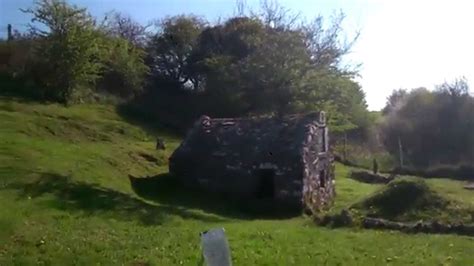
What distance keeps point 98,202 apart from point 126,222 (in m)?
3.01

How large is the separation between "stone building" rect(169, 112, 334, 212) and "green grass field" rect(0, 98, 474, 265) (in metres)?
1.38

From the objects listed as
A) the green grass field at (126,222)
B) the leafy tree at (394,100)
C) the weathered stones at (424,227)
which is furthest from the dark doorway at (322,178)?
the leafy tree at (394,100)

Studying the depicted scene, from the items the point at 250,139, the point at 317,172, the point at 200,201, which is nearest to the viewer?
the point at 200,201

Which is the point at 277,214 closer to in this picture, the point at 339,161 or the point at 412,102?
the point at 339,161

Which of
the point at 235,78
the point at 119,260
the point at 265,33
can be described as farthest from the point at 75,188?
the point at 265,33

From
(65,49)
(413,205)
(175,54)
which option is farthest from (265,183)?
(175,54)

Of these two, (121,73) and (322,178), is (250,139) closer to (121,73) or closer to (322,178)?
(322,178)

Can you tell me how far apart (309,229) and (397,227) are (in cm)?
334

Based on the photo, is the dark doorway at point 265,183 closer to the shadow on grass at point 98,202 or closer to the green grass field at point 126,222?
the green grass field at point 126,222

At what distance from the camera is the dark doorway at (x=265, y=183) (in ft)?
114

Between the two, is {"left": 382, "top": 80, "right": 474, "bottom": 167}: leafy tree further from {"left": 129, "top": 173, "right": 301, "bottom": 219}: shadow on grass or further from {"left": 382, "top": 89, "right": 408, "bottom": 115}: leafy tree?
{"left": 129, "top": 173, "right": 301, "bottom": 219}: shadow on grass

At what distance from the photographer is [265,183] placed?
116 feet

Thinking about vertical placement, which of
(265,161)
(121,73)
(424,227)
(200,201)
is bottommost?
(424,227)

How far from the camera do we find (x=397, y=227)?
26.7 metres
